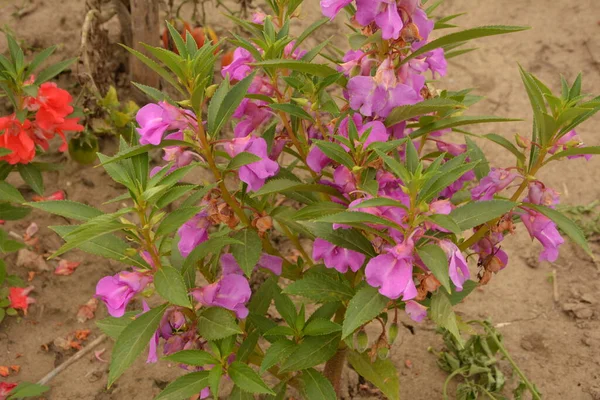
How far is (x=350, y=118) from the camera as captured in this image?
1.59m

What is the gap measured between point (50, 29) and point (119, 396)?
7.63 feet

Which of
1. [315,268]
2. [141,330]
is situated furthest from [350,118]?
[141,330]

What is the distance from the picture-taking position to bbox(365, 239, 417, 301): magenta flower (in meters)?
1.47

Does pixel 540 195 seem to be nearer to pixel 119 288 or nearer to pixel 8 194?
pixel 119 288

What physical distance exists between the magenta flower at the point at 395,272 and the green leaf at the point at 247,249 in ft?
1.09

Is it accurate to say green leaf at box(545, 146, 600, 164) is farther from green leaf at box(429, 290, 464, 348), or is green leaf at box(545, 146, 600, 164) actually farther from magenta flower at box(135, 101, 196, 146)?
magenta flower at box(135, 101, 196, 146)

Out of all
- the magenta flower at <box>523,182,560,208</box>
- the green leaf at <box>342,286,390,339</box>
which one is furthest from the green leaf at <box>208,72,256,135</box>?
the magenta flower at <box>523,182,560,208</box>

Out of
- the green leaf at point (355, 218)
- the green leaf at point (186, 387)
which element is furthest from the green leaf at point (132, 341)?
the green leaf at point (355, 218)

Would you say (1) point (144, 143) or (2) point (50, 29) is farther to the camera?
(2) point (50, 29)

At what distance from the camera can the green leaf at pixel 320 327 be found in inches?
69.8

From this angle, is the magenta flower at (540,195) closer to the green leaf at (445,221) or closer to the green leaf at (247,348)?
the green leaf at (445,221)

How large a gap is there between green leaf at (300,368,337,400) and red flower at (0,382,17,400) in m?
1.23

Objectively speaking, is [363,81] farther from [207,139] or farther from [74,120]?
[74,120]

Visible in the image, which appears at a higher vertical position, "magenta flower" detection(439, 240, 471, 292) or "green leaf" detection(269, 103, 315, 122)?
"green leaf" detection(269, 103, 315, 122)
